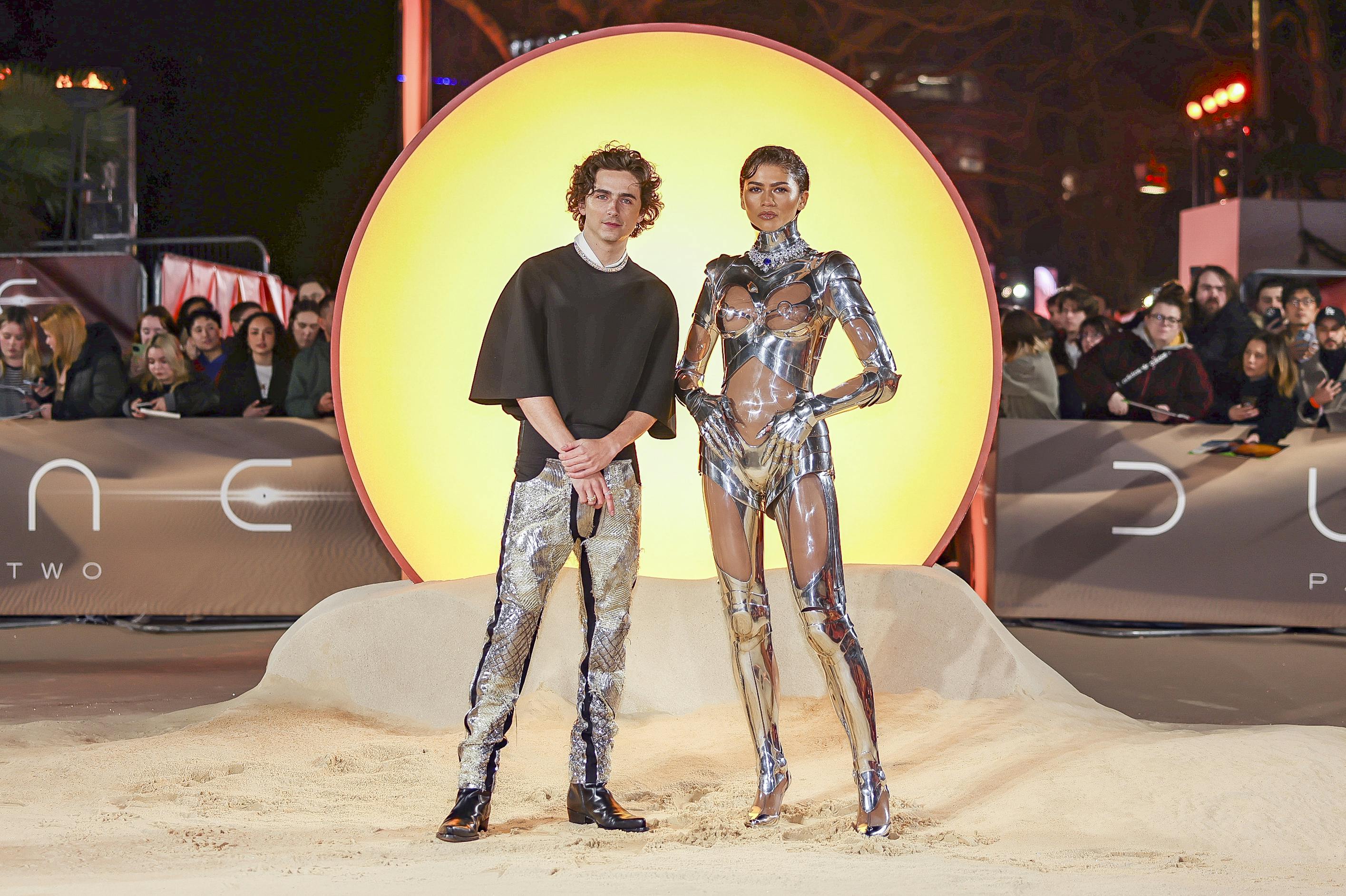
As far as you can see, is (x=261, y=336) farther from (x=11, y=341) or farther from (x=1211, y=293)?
(x=1211, y=293)

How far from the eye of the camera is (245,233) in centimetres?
1257

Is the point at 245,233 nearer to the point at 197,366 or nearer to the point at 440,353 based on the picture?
the point at 197,366

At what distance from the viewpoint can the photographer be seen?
673cm

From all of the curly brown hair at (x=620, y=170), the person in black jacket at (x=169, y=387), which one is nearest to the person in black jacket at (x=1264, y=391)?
the curly brown hair at (x=620, y=170)

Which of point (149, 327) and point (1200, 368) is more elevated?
point (149, 327)

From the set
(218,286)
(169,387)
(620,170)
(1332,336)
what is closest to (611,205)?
(620,170)

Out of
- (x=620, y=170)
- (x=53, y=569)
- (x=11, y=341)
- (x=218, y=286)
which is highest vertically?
(x=218, y=286)

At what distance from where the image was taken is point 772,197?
139 inches

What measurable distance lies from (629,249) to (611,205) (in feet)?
7.09

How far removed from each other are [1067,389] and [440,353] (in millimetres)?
3832

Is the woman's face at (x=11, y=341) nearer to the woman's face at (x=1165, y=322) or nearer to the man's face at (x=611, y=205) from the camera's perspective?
the man's face at (x=611, y=205)

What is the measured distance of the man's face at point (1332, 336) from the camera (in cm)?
699

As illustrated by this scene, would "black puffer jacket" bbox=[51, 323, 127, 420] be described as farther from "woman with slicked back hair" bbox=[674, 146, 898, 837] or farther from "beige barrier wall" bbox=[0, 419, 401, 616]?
"woman with slicked back hair" bbox=[674, 146, 898, 837]

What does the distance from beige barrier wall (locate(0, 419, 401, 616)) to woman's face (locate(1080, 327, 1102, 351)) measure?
4.49 meters
